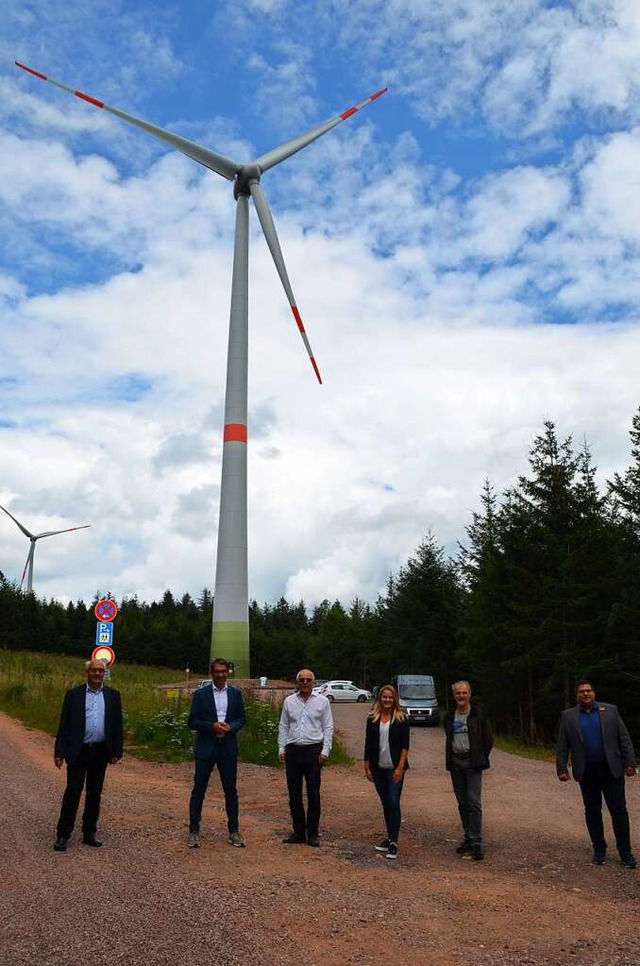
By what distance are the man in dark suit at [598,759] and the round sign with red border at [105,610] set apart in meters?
11.3

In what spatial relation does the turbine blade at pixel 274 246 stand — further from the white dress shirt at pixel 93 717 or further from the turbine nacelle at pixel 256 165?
the white dress shirt at pixel 93 717

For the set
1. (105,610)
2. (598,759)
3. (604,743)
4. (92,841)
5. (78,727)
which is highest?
(105,610)

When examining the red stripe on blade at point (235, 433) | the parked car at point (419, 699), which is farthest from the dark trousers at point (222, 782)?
the parked car at point (419, 699)

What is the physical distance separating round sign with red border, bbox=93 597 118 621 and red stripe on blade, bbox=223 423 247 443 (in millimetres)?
10205

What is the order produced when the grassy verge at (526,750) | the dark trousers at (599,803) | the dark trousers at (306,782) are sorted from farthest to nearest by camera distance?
1. the grassy verge at (526,750)
2. the dark trousers at (306,782)
3. the dark trousers at (599,803)

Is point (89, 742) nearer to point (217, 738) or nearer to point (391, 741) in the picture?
point (217, 738)

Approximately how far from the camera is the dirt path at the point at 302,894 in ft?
17.1

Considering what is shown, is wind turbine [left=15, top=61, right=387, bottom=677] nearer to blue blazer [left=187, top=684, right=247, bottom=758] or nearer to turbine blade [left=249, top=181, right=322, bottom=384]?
turbine blade [left=249, top=181, right=322, bottom=384]

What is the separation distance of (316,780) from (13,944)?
13.2 feet

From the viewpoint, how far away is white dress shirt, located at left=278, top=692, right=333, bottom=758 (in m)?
8.59

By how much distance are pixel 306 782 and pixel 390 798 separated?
0.91 metres

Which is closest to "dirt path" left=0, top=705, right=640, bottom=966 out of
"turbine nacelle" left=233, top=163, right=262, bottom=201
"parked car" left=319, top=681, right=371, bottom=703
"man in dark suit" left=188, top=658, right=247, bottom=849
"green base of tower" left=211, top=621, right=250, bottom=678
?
"man in dark suit" left=188, top=658, right=247, bottom=849

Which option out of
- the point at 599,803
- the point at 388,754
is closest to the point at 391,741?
the point at 388,754

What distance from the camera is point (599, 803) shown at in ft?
28.2
